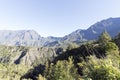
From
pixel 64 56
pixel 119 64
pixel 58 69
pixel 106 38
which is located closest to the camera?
pixel 119 64

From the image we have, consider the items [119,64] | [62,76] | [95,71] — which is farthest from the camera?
[62,76]

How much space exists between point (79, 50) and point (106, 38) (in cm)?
2136

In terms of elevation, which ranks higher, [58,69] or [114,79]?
[114,79]

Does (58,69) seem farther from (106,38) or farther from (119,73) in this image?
(106,38)

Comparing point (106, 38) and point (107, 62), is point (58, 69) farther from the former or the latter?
point (106, 38)

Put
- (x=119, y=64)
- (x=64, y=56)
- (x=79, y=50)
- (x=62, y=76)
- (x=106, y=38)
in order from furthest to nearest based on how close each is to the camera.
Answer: (x=64, y=56), (x=79, y=50), (x=106, y=38), (x=62, y=76), (x=119, y=64)

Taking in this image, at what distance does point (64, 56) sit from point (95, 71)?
122m

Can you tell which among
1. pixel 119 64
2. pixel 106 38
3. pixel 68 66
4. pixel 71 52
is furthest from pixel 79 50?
pixel 119 64

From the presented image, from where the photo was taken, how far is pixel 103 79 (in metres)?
17.5

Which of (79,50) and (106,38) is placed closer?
(106,38)

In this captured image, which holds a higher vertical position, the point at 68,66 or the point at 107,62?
the point at 107,62

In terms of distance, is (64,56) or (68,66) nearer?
(68,66)

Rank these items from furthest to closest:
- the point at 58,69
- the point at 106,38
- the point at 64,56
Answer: the point at 64,56 < the point at 106,38 < the point at 58,69

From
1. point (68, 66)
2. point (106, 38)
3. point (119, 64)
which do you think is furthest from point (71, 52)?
Answer: point (119, 64)
